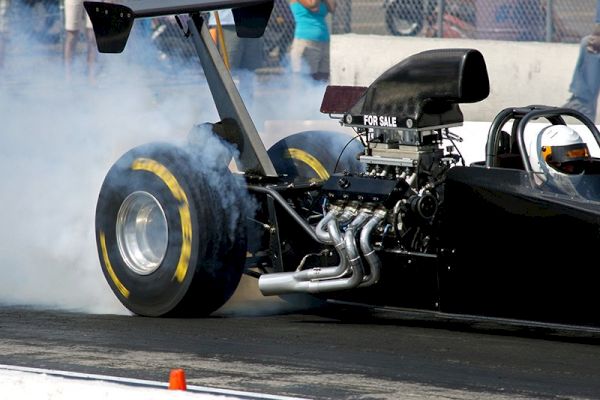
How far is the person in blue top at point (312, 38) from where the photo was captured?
51.4 ft

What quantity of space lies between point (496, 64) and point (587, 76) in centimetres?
128

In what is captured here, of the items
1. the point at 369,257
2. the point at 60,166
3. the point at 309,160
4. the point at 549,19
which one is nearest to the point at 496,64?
the point at 549,19

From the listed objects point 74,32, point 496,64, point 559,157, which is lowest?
point 559,157

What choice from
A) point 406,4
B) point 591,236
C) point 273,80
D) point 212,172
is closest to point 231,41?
point 273,80

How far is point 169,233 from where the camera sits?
7.91 metres

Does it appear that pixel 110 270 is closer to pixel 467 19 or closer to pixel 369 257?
pixel 369 257

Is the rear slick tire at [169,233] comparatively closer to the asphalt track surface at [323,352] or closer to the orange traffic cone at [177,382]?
the asphalt track surface at [323,352]

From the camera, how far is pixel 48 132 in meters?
11.1

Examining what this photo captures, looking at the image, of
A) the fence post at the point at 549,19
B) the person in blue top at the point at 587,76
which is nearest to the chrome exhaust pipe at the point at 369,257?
the person in blue top at the point at 587,76

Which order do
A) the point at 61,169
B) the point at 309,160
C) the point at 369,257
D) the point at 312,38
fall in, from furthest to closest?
the point at 312,38
the point at 61,169
the point at 309,160
the point at 369,257

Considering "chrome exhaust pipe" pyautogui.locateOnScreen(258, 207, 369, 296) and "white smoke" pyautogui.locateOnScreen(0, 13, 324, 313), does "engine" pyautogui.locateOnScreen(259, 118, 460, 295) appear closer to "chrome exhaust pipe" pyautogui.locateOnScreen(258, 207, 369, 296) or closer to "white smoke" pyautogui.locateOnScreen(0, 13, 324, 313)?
"chrome exhaust pipe" pyautogui.locateOnScreen(258, 207, 369, 296)

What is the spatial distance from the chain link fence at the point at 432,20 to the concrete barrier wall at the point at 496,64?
101 mm

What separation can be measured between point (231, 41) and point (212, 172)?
7.70 m

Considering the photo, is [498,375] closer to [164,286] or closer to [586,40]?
[164,286]
